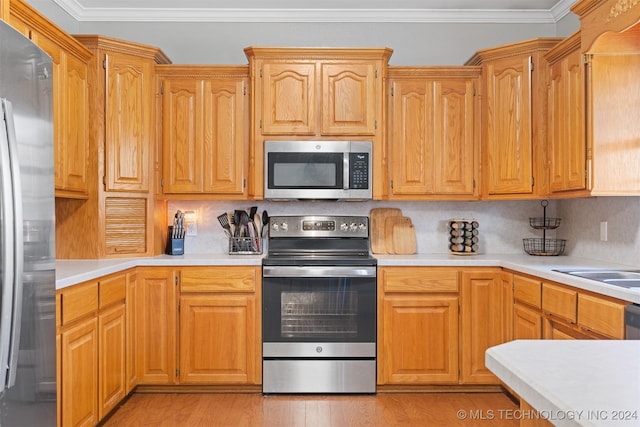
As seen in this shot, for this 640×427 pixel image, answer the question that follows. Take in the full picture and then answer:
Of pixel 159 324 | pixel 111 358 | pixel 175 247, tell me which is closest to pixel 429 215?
pixel 175 247

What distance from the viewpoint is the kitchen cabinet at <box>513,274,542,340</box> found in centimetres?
268

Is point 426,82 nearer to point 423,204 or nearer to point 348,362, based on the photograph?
point 423,204

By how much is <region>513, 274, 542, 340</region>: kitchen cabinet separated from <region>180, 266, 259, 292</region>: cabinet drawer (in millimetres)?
1565

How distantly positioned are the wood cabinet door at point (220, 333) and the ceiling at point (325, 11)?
6.73 ft

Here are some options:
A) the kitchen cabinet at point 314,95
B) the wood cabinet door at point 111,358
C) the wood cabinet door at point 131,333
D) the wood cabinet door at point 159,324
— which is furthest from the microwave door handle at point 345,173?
the wood cabinet door at point 111,358

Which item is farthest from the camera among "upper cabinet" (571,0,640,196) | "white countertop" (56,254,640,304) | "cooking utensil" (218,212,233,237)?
"cooking utensil" (218,212,233,237)

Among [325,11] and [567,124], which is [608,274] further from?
[325,11]

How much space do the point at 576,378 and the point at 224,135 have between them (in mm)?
2938

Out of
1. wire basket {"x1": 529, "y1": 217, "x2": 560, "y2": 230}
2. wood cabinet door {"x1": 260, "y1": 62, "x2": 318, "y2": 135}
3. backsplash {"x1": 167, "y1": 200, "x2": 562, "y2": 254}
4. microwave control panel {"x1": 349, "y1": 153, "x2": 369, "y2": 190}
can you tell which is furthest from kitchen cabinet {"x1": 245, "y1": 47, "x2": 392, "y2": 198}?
wire basket {"x1": 529, "y1": 217, "x2": 560, "y2": 230}

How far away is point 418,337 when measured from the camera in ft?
10.5

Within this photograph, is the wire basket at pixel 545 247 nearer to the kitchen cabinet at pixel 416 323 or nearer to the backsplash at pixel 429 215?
the backsplash at pixel 429 215

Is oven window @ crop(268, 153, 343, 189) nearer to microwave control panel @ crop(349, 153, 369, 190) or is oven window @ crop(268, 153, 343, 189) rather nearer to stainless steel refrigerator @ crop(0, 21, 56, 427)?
microwave control panel @ crop(349, 153, 369, 190)

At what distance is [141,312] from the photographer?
3.15 m

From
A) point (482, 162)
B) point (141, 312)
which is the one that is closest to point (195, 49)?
point (141, 312)
